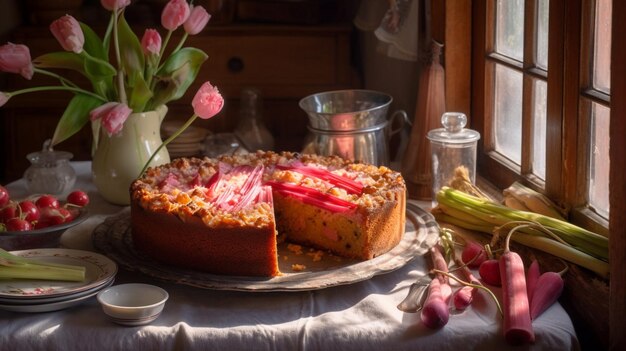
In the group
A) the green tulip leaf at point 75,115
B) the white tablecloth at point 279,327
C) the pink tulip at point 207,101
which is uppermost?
the pink tulip at point 207,101

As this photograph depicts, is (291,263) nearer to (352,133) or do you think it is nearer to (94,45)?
(352,133)

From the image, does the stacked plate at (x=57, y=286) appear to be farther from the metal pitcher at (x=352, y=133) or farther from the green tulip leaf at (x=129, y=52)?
the metal pitcher at (x=352, y=133)

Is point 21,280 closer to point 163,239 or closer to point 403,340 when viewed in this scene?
point 163,239

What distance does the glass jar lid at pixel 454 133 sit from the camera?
1958mm

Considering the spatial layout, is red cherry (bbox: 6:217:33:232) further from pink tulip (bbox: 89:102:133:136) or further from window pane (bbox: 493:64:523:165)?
window pane (bbox: 493:64:523:165)

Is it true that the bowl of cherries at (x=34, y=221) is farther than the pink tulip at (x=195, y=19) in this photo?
No

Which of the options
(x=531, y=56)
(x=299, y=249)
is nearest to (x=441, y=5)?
(x=531, y=56)

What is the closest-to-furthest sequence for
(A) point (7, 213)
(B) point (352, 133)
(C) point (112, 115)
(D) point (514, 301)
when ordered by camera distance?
(D) point (514, 301), (A) point (7, 213), (C) point (112, 115), (B) point (352, 133)

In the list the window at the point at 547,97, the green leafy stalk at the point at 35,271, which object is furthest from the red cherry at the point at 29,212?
the window at the point at 547,97

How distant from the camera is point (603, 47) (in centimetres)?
162

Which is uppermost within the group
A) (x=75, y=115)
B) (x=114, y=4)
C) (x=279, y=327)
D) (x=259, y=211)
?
(x=114, y=4)

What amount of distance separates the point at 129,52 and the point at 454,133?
697mm

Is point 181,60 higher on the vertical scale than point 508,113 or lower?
higher

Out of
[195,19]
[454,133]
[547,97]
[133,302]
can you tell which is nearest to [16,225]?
[133,302]
